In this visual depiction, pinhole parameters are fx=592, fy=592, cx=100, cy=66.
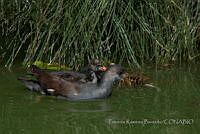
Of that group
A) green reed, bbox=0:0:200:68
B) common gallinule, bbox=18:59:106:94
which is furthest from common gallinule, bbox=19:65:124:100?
green reed, bbox=0:0:200:68

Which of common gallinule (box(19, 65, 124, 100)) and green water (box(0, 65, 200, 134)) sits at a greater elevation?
common gallinule (box(19, 65, 124, 100))

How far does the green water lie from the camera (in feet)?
17.8

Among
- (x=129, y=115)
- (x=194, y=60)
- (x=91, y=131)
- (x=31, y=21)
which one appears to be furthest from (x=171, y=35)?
(x=91, y=131)

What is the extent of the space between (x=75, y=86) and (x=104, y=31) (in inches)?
67.9

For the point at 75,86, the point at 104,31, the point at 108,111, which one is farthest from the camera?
the point at 104,31

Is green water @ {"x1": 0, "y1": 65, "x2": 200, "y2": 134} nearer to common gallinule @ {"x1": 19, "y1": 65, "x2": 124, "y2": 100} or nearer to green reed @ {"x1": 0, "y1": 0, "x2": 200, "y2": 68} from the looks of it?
common gallinule @ {"x1": 19, "y1": 65, "x2": 124, "y2": 100}

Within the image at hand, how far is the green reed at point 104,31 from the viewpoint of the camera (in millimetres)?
7430

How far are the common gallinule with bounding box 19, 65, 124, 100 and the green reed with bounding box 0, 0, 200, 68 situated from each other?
2.73 ft

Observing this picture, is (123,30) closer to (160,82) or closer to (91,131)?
(160,82)

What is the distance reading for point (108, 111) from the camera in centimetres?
594

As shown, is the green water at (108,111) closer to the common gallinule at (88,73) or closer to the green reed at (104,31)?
the common gallinule at (88,73)
